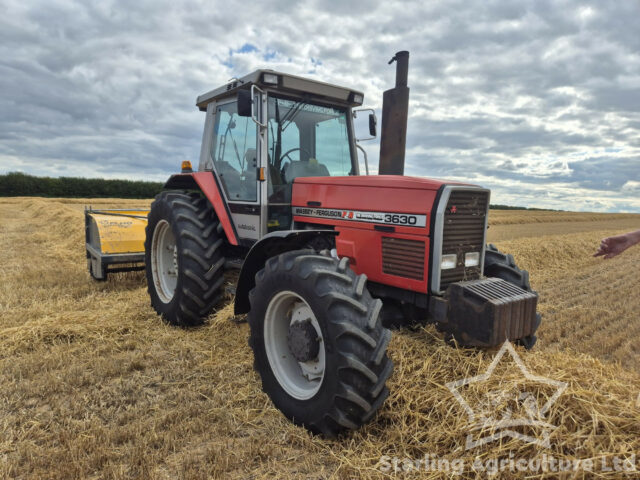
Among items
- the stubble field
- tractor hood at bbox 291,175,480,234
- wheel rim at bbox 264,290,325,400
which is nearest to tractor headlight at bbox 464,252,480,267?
tractor hood at bbox 291,175,480,234

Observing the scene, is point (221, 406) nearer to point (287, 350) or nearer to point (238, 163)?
point (287, 350)

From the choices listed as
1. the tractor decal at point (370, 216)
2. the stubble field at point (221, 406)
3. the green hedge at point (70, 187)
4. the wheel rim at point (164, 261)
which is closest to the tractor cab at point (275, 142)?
the tractor decal at point (370, 216)

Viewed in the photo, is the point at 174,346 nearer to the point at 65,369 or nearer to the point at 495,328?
the point at 65,369

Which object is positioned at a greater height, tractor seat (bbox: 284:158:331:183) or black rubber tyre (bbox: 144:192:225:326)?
tractor seat (bbox: 284:158:331:183)

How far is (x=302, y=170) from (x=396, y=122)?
123cm

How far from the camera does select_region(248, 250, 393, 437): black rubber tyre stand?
2.43m

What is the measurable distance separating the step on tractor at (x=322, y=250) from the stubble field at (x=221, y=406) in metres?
0.20

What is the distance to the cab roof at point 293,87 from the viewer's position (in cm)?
395

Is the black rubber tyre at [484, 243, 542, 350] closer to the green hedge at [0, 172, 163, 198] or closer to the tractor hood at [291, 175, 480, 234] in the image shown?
the tractor hood at [291, 175, 480, 234]

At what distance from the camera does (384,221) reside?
3.25 m

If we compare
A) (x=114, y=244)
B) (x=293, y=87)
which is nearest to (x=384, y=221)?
(x=293, y=87)

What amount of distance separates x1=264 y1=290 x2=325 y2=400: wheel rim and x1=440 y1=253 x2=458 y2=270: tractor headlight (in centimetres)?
99

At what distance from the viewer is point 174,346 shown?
413cm

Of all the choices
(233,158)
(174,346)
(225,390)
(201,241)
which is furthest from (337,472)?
(233,158)
